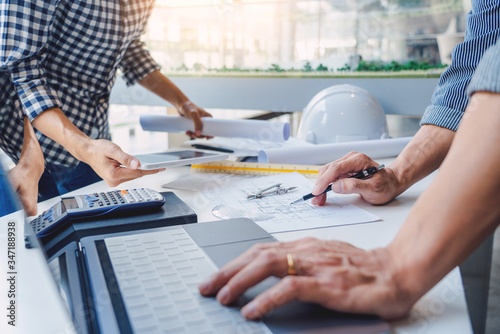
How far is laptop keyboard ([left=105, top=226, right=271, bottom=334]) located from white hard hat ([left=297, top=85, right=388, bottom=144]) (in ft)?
2.92

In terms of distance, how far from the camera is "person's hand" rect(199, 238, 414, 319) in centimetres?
42

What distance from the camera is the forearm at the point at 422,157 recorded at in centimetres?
89

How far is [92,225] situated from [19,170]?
0.26m

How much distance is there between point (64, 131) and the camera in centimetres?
106

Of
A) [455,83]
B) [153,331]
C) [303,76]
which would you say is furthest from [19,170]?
[303,76]

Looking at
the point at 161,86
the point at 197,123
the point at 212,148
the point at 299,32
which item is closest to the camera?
the point at 212,148

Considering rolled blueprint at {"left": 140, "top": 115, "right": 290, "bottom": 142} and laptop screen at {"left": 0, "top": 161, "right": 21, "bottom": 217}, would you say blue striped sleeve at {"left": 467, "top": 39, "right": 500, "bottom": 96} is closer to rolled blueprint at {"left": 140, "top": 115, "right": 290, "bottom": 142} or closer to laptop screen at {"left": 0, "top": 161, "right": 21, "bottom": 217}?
laptop screen at {"left": 0, "top": 161, "right": 21, "bottom": 217}

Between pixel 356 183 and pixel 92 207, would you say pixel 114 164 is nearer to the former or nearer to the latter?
pixel 92 207

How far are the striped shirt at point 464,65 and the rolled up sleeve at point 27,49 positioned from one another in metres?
0.96

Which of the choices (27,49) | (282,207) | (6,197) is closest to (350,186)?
(282,207)

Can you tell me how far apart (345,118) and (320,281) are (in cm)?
103

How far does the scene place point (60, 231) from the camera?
66cm

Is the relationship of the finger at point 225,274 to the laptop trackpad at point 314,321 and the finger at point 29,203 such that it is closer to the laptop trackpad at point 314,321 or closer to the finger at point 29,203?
the laptop trackpad at point 314,321

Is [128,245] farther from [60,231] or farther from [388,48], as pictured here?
[388,48]
